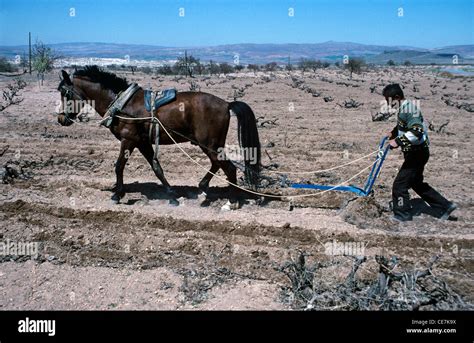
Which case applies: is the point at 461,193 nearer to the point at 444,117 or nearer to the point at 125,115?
the point at 125,115

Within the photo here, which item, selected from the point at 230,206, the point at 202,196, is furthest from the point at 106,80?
the point at 230,206

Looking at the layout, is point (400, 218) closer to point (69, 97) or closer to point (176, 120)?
point (176, 120)

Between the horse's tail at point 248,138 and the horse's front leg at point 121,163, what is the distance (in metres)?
1.86

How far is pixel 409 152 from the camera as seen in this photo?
6117 millimetres

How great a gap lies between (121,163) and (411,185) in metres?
4.66

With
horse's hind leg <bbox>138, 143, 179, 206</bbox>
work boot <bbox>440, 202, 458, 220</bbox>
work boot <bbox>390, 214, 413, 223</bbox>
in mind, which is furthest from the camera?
horse's hind leg <bbox>138, 143, 179, 206</bbox>

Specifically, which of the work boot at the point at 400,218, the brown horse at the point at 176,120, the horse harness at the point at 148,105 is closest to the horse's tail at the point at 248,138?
the brown horse at the point at 176,120

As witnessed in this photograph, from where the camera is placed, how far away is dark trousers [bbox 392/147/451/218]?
6148 millimetres

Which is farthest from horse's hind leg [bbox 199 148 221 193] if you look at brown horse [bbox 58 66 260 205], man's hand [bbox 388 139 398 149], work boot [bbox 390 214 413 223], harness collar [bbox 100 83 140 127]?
work boot [bbox 390 214 413 223]

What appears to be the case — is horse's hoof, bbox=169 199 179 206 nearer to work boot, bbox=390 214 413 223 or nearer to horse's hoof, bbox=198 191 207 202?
horse's hoof, bbox=198 191 207 202

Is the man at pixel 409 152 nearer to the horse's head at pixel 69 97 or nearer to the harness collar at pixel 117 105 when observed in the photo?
the harness collar at pixel 117 105

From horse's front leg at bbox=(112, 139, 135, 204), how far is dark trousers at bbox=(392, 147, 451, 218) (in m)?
4.31

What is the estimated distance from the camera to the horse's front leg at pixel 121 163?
7.29 meters
